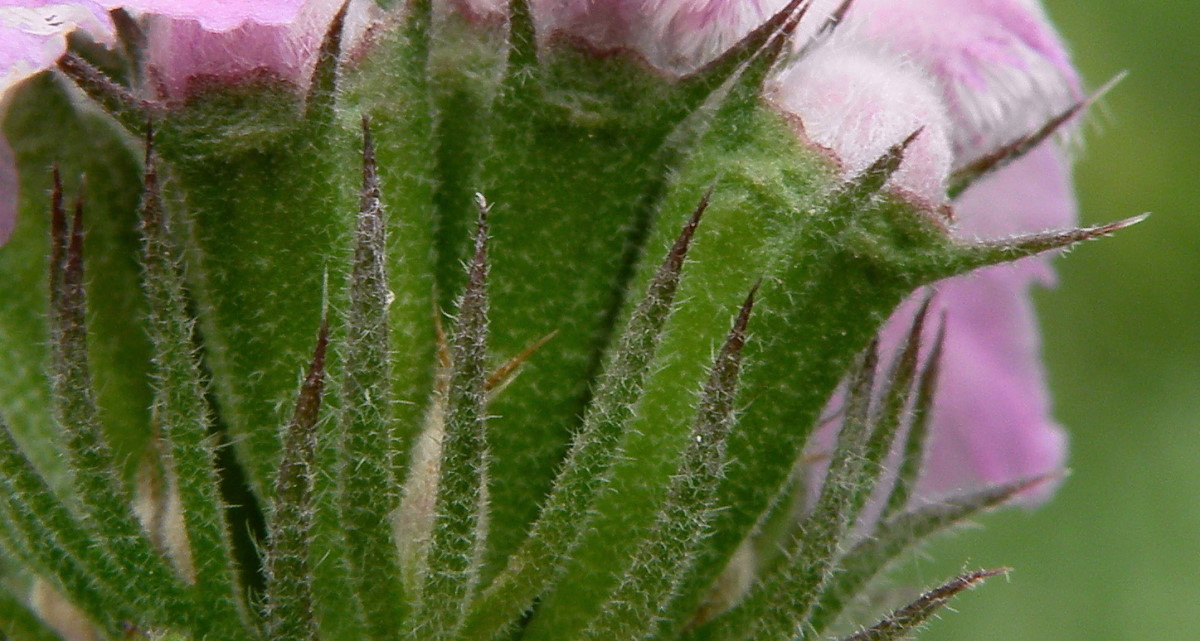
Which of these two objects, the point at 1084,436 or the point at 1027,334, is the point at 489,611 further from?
the point at 1084,436

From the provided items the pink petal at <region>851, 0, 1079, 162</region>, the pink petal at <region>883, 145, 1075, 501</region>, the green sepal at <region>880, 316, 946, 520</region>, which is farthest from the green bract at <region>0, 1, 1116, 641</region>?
the pink petal at <region>883, 145, 1075, 501</region>

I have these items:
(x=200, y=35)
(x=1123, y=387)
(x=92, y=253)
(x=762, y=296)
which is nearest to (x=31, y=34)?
(x=200, y=35)

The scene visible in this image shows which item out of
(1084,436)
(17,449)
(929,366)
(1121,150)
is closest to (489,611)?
(17,449)

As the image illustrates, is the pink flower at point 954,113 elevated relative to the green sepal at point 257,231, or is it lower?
elevated

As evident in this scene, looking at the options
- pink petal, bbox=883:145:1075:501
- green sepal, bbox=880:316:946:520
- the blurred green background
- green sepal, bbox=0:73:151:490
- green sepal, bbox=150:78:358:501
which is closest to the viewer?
green sepal, bbox=150:78:358:501

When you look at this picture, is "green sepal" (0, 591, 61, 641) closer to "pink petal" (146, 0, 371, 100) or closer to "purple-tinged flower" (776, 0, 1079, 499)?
"pink petal" (146, 0, 371, 100)

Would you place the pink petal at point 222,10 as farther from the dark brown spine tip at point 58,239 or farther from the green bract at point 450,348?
the dark brown spine tip at point 58,239

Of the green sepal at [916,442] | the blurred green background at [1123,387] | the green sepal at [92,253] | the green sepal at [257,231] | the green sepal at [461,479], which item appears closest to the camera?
the green sepal at [461,479]

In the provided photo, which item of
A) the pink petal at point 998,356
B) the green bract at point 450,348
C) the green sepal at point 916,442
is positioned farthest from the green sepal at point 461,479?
the pink petal at point 998,356
